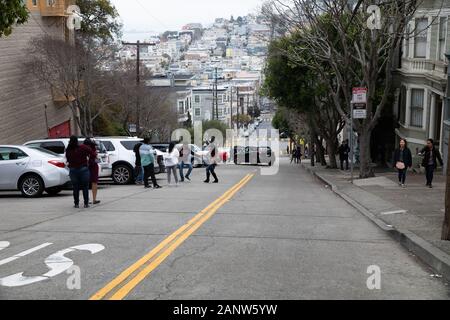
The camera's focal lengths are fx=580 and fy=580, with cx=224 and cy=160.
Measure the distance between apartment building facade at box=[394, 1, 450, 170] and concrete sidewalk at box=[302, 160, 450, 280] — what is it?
4773 mm

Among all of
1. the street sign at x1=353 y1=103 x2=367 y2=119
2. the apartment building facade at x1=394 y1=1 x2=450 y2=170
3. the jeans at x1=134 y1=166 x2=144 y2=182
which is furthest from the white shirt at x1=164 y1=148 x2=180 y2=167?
the apartment building facade at x1=394 y1=1 x2=450 y2=170

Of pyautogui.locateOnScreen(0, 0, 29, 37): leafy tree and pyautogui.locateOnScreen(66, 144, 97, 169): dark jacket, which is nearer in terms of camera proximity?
pyautogui.locateOnScreen(66, 144, 97, 169): dark jacket

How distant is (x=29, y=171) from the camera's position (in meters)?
16.3

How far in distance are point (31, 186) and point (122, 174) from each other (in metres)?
5.20

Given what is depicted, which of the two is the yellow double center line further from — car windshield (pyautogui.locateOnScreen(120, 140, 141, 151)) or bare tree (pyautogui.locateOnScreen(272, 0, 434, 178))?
bare tree (pyautogui.locateOnScreen(272, 0, 434, 178))

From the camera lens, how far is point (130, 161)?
2119 cm

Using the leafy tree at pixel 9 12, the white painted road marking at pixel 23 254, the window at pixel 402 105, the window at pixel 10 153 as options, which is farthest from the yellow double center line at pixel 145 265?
the window at pixel 402 105

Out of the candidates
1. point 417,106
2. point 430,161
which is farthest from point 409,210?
point 417,106

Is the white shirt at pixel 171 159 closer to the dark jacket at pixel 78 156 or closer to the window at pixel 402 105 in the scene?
the dark jacket at pixel 78 156

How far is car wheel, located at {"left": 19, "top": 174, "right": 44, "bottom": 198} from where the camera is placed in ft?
53.8

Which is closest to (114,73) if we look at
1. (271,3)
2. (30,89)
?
(30,89)

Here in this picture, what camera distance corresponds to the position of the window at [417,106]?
29844 mm

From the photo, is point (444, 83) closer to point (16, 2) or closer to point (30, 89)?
point (16, 2)
